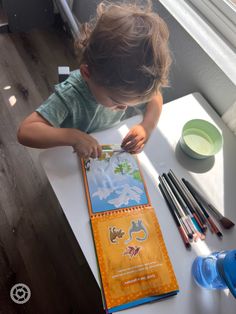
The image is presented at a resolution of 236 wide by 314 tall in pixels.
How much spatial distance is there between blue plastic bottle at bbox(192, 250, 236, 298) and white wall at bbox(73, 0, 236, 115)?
44 cm

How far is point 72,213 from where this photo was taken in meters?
0.63

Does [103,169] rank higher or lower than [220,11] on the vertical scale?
lower

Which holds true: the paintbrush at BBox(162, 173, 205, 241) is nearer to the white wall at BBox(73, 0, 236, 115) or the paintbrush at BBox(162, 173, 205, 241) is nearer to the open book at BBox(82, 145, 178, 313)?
the open book at BBox(82, 145, 178, 313)

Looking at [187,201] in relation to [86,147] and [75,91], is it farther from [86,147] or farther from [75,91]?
[75,91]

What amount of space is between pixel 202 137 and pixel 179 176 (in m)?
0.14

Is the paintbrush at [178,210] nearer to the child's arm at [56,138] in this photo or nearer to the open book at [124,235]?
the open book at [124,235]

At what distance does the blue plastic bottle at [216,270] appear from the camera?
54 centimetres

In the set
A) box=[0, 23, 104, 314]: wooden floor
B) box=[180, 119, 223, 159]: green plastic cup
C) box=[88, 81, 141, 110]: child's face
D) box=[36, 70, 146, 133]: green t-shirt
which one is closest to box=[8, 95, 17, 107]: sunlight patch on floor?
box=[0, 23, 104, 314]: wooden floor

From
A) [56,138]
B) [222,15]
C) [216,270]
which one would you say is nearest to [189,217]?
[216,270]

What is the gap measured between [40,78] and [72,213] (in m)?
1.04

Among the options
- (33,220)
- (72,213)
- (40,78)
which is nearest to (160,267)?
(72,213)

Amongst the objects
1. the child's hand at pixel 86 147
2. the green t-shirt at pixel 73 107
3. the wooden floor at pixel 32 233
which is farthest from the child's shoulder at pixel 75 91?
the wooden floor at pixel 32 233

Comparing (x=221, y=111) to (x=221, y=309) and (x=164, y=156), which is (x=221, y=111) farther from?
(x=221, y=309)

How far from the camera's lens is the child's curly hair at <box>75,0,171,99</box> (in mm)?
624
